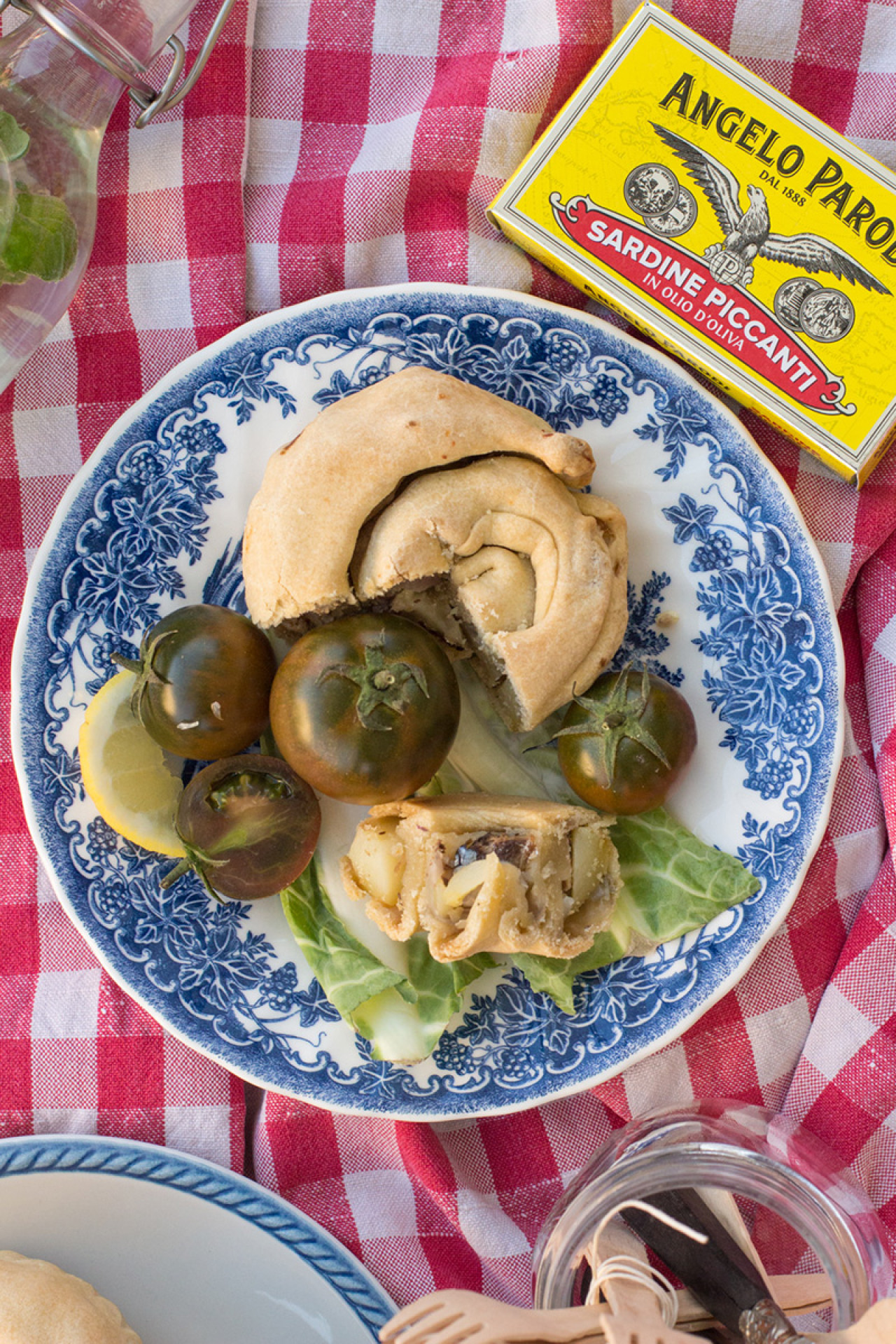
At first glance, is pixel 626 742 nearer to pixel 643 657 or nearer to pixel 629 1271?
pixel 643 657

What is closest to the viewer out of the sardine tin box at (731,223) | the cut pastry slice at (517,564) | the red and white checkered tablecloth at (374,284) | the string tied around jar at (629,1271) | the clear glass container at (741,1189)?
the string tied around jar at (629,1271)

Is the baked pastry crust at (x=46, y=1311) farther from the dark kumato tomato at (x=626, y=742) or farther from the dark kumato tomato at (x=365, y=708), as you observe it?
the dark kumato tomato at (x=626, y=742)

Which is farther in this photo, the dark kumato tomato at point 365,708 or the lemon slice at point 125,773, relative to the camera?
the lemon slice at point 125,773

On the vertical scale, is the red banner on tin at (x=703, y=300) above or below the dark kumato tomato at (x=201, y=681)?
above

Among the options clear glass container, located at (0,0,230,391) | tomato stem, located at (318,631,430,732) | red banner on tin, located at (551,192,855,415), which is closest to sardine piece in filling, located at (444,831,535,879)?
tomato stem, located at (318,631,430,732)

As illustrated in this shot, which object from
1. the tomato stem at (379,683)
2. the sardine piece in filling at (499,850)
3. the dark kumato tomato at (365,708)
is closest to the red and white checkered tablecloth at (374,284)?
the sardine piece in filling at (499,850)

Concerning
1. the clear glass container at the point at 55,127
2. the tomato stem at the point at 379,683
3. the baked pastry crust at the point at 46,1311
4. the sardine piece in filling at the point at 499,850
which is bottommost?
the baked pastry crust at the point at 46,1311

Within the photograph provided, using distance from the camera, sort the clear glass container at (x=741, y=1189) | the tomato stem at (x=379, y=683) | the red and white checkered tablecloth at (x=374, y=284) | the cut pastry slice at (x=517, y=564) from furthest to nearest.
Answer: the red and white checkered tablecloth at (x=374, y=284) < the cut pastry slice at (x=517, y=564) < the tomato stem at (x=379, y=683) < the clear glass container at (x=741, y=1189)
